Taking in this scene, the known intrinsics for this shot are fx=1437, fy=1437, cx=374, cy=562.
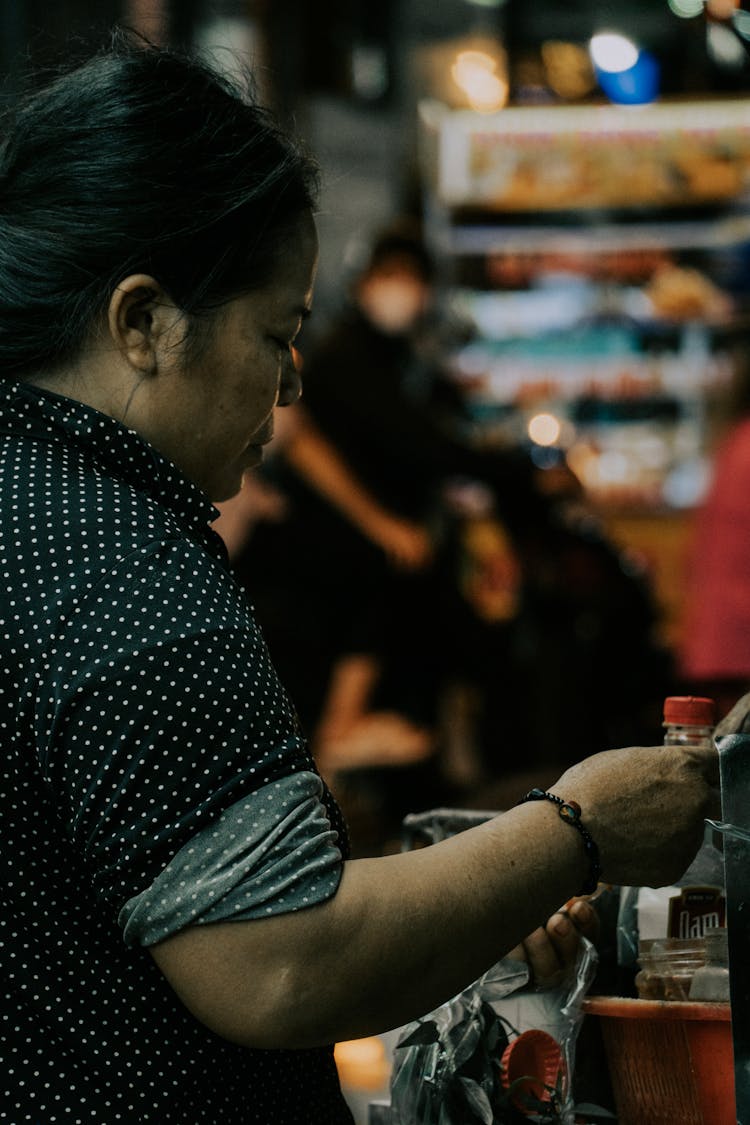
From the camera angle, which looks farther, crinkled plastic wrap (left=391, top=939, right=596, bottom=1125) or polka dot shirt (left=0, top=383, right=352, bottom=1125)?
crinkled plastic wrap (left=391, top=939, right=596, bottom=1125)

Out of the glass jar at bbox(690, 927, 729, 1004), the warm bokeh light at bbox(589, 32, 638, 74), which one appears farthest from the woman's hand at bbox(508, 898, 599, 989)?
the warm bokeh light at bbox(589, 32, 638, 74)

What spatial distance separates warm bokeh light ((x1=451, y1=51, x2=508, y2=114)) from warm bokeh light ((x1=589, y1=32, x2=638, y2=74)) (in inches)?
22.4

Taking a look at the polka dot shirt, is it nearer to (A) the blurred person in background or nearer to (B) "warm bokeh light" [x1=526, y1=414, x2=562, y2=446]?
(A) the blurred person in background

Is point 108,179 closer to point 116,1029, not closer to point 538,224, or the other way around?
point 116,1029

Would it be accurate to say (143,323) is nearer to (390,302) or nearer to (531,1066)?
(531,1066)

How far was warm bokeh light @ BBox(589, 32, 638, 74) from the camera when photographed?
18.6 feet

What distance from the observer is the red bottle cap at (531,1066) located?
1.31 meters

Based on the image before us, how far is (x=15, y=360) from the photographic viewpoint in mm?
1178

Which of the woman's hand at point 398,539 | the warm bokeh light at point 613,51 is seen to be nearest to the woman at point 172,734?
the woman's hand at point 398,539

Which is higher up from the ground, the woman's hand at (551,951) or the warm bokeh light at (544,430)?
the woman's hand at (551,951)

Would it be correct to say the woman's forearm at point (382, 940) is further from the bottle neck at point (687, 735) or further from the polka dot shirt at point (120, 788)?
the bottle neck at point (687, 735)

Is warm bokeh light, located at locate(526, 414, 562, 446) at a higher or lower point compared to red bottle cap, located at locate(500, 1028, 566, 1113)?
lower

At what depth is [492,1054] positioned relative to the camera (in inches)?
52.7

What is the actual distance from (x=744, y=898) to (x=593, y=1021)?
0.32 m
